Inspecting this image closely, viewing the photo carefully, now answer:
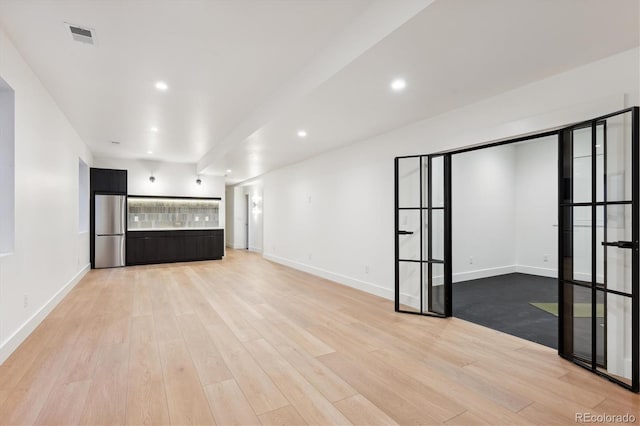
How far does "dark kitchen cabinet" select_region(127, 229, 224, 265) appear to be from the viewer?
7715mm

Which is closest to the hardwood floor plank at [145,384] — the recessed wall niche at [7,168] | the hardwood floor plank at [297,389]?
the hardwood floor plank at [297,389]

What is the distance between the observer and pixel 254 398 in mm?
2078

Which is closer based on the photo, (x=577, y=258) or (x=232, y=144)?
(x=577, y=258)

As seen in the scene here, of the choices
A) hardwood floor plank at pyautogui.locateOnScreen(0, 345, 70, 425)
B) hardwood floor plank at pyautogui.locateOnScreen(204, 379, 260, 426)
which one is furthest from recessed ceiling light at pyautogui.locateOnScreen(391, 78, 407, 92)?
hardwood floor plank at pyautogui.locateOnScreen(0, 345, 70, 425)

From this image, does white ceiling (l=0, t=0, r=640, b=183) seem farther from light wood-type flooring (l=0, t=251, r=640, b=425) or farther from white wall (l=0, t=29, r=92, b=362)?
light wood-type flooring (l=0, t=251, r=640, b=425)

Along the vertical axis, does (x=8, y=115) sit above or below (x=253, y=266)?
above

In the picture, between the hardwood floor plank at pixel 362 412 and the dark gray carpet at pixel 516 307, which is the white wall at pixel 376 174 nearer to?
the dark gray carpet at pixel 516 307

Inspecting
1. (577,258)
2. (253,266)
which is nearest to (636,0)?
(577,258)

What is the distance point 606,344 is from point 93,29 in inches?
189

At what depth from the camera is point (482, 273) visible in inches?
237

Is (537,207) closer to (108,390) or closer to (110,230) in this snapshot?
(108,390)

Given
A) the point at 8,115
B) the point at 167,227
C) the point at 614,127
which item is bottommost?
the point at 167,227

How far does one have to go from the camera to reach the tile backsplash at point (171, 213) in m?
8.42

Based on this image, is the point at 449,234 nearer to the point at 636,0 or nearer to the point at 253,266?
the point at 636,0
